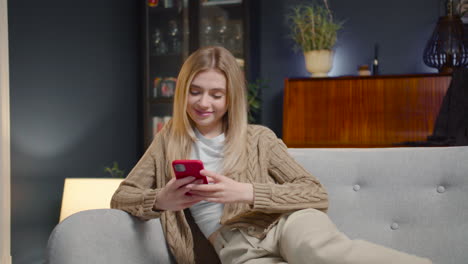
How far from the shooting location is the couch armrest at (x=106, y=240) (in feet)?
4.20

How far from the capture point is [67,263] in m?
1.25

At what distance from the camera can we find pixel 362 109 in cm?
361

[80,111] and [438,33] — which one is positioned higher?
[438,33]

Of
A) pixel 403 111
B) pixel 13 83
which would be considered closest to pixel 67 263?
pixel 13 83

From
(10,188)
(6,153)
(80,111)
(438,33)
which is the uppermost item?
(438,33)

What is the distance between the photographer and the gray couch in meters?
1.62

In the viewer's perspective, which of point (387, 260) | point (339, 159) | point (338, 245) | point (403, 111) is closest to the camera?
point (387, 260)

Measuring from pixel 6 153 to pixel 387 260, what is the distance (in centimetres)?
242

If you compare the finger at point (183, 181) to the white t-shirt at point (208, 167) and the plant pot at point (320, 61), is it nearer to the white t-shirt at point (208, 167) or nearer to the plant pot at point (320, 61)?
the white t-shirt at point (208, 167)

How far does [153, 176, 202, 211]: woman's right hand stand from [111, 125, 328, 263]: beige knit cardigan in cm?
3

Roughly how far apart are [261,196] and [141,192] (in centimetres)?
37

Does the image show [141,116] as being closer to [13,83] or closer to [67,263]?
[13,83]

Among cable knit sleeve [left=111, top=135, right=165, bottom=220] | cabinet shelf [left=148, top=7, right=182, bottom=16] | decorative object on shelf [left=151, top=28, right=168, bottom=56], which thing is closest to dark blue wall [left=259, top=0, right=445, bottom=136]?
cabinet shelf [left=148, top=7, right=182, bottom=16]

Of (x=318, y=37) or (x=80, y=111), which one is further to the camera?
(x=318, y=37)
